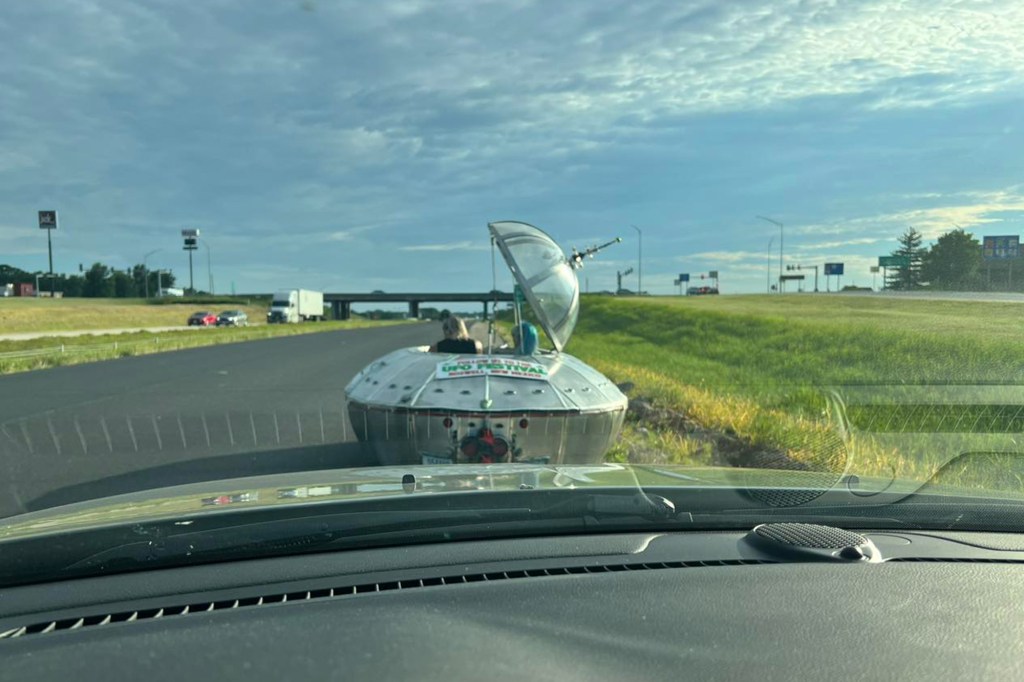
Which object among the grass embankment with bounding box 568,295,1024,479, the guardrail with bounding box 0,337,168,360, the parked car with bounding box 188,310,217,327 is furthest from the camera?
the parked car with bounding box 188,310,217,327

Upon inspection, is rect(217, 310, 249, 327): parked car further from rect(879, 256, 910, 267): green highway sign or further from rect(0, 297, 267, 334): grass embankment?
rect(879, 256, 910, 267): green highway sign

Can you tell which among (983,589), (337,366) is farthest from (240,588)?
(337,366)

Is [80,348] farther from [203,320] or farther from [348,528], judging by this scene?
[203,320]

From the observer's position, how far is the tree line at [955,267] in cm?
1073

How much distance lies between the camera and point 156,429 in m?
11.3

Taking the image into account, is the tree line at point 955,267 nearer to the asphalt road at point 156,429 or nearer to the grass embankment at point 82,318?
the asphalt road at point 156,429

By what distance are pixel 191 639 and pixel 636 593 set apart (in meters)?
1.14

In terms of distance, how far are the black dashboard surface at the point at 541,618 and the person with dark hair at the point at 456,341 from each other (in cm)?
557

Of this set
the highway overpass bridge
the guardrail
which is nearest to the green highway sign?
the guardrail

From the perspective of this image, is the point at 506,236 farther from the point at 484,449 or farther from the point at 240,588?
the point at 240,588

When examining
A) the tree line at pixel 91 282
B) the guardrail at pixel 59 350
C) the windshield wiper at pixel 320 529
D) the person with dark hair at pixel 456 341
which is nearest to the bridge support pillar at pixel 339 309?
the tree line at pixel 91 282

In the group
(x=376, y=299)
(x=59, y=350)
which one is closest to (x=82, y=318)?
(x=59, y=350)

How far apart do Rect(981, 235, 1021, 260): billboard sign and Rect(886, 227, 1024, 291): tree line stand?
154 millimetres

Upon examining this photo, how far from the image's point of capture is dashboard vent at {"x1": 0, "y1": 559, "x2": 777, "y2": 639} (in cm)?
229
